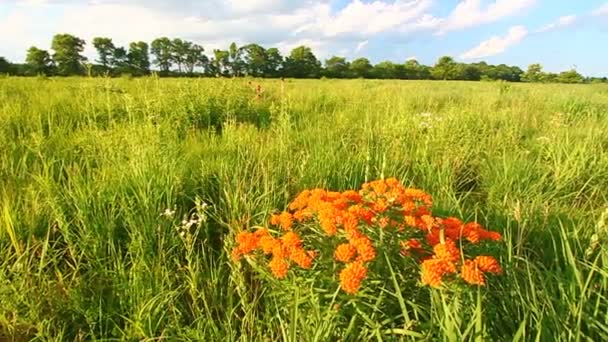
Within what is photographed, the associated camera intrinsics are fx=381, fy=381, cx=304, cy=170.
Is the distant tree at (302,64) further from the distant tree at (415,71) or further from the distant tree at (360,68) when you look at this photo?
the distant tree at (415,71)

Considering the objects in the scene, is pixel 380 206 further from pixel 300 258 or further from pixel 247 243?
pixel 247 243

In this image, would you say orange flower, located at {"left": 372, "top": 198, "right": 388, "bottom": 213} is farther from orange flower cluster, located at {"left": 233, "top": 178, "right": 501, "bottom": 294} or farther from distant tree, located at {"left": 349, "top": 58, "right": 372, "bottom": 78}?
distant tree, located at {"left": 349, "top": 58, "right": 372, "bottom": 78}

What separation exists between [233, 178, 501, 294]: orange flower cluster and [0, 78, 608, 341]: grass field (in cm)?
11

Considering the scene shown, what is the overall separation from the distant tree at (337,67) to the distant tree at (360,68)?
42.4 inches

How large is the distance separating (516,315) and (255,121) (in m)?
4.56

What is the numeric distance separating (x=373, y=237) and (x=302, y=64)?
6243 cm

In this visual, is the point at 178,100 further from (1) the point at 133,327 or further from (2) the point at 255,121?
(1) the point at 133,327

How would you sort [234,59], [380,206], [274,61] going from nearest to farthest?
[380,206] < [234,59] < [274,61]

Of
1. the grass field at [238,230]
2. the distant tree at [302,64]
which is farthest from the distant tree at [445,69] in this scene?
the grass field at [238,230]

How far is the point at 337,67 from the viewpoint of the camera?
67375mm

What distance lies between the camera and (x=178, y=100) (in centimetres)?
502

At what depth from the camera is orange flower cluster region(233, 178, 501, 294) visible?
113 cm

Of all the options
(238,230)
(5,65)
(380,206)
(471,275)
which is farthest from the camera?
(5,65)

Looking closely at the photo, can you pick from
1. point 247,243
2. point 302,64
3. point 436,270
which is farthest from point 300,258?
point 302,64
